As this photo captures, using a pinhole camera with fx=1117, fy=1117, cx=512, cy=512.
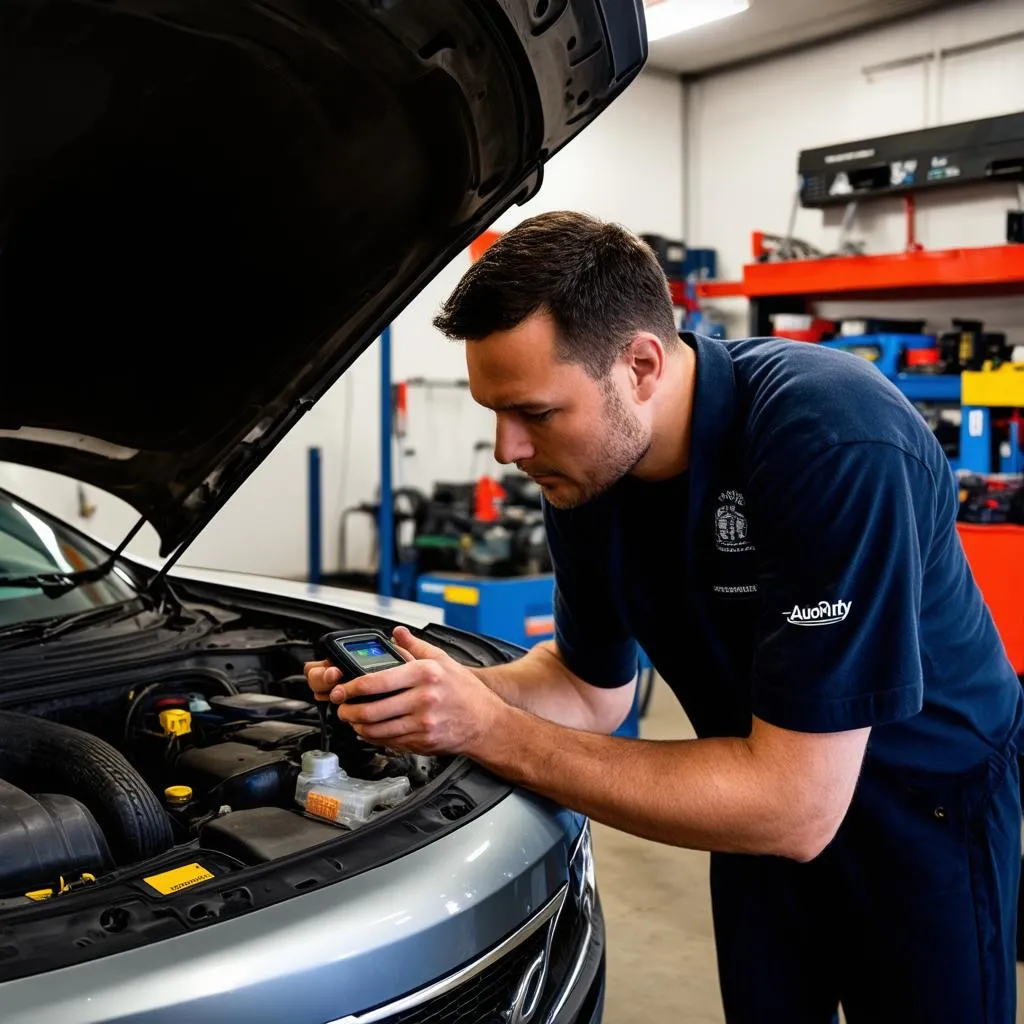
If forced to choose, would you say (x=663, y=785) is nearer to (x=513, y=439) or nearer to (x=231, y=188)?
(x=513, y=439)

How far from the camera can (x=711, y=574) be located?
4.59 ft

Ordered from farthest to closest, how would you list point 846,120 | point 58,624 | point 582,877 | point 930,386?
point 846,120 → point 930,386 → point 58,624 → point 582,877

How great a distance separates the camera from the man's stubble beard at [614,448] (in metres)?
1.30

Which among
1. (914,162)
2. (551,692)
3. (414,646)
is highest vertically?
(914,162)

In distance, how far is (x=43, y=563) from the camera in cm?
208

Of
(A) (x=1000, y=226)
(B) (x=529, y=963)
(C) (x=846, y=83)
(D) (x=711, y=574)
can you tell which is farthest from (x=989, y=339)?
(B) (x=529, y=963)

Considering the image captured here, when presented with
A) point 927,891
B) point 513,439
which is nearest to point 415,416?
point 513,439

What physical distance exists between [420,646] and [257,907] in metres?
0.46

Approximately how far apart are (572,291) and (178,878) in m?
0.76

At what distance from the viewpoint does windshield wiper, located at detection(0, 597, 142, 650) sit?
1815 millimetres

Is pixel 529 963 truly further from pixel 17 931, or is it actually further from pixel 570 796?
pixel 17 931

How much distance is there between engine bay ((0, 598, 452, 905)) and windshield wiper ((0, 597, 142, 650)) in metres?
0.16

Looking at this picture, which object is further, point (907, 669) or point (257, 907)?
point (907, 669)

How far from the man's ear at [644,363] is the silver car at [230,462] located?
34cm
